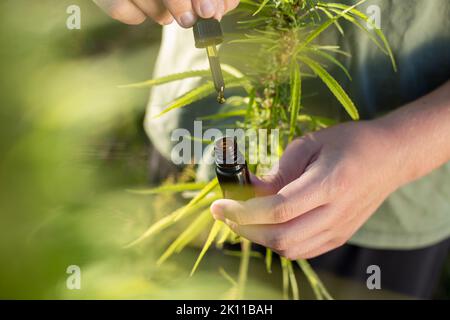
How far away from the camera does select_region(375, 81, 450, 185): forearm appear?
1.96 ft

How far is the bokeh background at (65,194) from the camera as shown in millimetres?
800

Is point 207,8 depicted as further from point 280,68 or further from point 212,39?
point 280,68

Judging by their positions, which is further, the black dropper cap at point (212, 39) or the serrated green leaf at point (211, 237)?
the serrated green leaf at point (211, 237)

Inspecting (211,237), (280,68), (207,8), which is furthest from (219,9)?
(211,237)

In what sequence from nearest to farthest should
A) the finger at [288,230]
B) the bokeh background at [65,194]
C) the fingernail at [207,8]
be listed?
the fingernail at [207,8], the finger at [288,230], the bokeh background at [65,194]

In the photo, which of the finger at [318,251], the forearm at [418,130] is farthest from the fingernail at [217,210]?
the forearm at [418,130]

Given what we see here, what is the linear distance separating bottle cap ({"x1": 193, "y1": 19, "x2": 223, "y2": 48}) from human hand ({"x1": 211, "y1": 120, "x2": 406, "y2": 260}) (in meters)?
0.16

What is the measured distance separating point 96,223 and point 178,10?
1.67ft

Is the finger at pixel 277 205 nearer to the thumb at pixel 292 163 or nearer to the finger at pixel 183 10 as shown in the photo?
the thumb at pixel 292 163

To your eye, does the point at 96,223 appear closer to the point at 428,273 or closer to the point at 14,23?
the point at 14,23

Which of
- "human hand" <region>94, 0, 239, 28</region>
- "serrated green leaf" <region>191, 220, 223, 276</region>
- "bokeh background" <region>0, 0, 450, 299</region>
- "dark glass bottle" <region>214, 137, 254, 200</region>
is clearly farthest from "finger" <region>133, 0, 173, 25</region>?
"bokeh background" <region>0, 0, 450, 299</region>

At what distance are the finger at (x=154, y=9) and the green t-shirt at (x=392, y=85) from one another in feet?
0.50

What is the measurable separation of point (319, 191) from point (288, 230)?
50 millimetres

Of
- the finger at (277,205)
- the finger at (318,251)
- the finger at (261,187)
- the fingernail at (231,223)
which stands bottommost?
the finger at (318,251)
